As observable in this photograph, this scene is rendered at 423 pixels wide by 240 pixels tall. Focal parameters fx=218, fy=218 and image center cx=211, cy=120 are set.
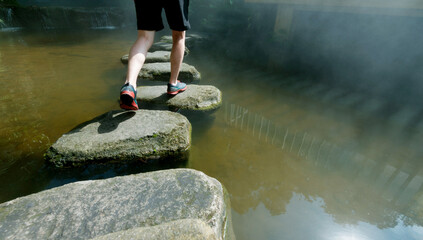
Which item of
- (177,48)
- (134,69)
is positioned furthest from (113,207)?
(177,48)

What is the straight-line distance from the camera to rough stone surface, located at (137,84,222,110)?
78.3 inches

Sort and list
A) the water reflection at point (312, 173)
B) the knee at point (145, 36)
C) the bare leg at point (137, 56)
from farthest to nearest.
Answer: the knee at point (145, 36)
the bare leg at point (137, 56)
the water reflection at point (312, 173)

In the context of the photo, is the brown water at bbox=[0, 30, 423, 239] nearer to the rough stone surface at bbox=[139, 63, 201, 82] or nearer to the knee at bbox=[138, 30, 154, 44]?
the rough stone surface at bbox=[139, 63, 201, 82]

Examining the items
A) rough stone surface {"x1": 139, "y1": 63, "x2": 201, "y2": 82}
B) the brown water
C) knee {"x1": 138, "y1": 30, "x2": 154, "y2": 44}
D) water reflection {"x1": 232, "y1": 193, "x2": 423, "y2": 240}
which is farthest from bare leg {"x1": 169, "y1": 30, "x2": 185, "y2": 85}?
water reflection {"x1": 232, "y1": 193, "x2": 423, "y2": 240}

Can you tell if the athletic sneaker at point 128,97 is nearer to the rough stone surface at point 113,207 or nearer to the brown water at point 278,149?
the brown water at point 278,149

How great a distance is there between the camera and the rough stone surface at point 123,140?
48.4 inches

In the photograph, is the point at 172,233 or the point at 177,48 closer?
the point at 172,233

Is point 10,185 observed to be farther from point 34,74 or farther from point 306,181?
point 34,74

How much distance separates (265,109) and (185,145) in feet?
3.88

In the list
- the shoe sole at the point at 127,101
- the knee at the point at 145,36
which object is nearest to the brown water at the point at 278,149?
the shoe sole at the point at 127,101

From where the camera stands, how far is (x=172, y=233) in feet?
2.14

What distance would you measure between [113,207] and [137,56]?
1182 mm

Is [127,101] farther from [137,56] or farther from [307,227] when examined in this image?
[307,227]

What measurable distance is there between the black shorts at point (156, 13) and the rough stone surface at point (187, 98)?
601 mm
